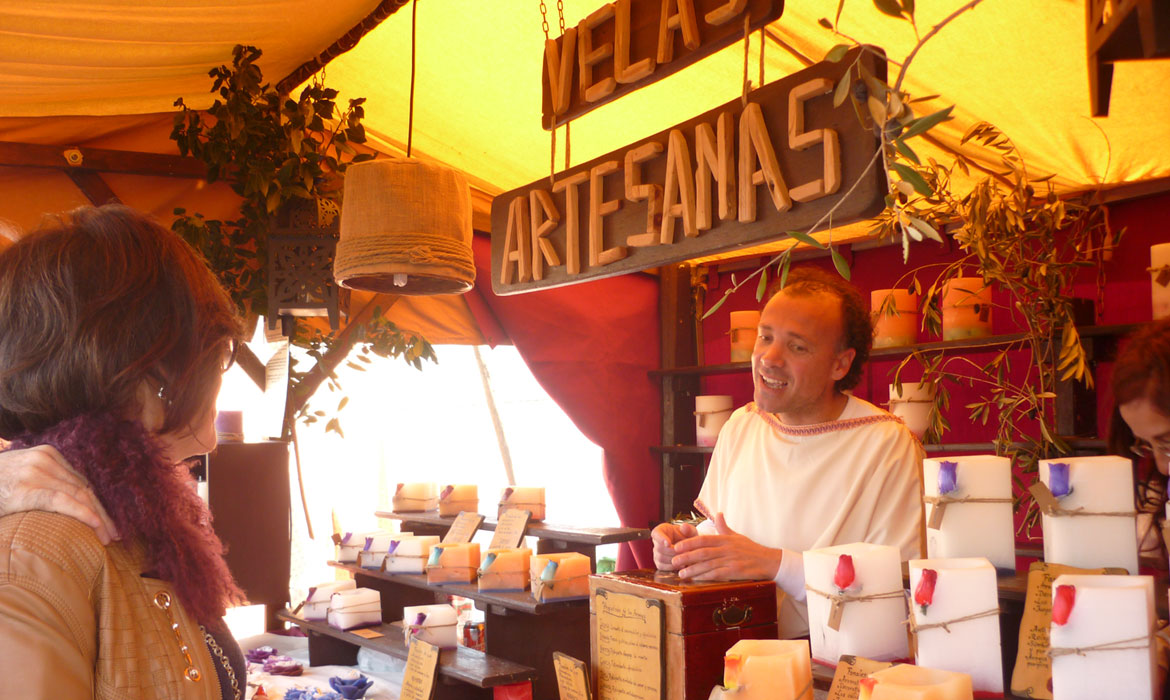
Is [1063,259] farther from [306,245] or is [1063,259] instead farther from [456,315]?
[306,245]

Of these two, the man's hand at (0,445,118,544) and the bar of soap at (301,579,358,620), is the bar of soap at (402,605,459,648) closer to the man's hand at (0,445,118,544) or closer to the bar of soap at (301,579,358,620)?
the bar of soap at (301,579,358,620)

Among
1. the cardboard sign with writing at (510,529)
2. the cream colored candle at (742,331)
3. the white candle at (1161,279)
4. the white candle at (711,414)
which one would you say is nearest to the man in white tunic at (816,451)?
the cardboard sign with writing at (510,529)

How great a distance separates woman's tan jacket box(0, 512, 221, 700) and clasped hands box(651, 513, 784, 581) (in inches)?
38.9

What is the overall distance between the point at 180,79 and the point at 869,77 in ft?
11.8

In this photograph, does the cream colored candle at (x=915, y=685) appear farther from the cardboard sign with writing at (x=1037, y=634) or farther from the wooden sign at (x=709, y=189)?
the wooden sign at (x=709, y=189)

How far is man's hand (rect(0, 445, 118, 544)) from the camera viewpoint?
108cm

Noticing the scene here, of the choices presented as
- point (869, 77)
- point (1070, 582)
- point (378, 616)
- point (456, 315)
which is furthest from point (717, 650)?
point (456, 315)

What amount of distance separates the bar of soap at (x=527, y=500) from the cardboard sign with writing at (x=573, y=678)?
4.85ft

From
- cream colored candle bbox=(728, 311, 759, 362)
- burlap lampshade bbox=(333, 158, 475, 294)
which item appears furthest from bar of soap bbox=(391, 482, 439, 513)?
cream colored candle bbox=(728, 311, 759, 362)

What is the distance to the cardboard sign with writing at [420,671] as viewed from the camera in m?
2.61

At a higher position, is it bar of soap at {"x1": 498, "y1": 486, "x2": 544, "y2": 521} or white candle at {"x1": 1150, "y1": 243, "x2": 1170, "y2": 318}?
white candle at {"x1": 1150, "y1": 243, "x2": 1170, "y2": 318}

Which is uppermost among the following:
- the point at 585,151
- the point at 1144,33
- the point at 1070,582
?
the point at 585,151

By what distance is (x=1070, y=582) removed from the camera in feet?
4.02

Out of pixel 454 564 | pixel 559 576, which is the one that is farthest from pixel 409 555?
pixel 559 576
